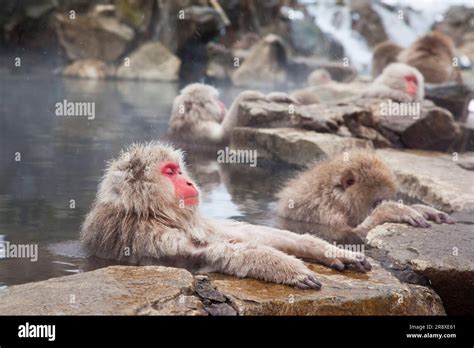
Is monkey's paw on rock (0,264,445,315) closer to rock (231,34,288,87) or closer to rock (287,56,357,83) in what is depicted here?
rock (287,56,357,83)

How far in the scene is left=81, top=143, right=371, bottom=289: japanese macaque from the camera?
3.43 metres

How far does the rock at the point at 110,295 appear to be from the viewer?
2.67 metres

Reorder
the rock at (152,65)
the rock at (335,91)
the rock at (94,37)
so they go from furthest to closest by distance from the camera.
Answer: the rock at (152,65) < the rock at (94,37) < the rock at (335,91)

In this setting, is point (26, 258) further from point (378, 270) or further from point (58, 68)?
point (58, 68)

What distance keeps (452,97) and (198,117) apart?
3.01 meters

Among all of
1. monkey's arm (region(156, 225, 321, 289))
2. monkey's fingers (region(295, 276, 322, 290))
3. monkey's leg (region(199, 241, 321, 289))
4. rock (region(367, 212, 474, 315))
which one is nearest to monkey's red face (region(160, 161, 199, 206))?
monkey's arm (region(156, 225, 321, 289))

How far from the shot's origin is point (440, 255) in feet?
11.6

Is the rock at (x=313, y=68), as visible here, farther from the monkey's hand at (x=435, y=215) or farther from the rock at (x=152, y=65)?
the monkey's hand at (x=435, y=215)

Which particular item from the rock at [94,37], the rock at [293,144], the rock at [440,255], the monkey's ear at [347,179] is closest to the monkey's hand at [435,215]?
the rock at [440,255]

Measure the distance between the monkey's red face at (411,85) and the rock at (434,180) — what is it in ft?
4.74

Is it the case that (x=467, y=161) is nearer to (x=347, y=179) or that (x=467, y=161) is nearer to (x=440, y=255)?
(x=347, y=179)

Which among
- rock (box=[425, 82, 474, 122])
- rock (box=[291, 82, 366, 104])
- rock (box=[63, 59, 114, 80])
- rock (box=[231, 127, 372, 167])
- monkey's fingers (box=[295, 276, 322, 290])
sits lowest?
monkey's fingers (box=[295, 276, 322, 290])

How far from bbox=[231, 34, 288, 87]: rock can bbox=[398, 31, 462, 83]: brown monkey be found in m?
6.85
